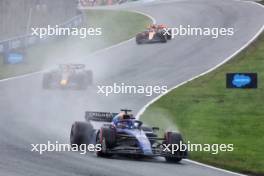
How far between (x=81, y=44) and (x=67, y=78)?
1319 centimetres

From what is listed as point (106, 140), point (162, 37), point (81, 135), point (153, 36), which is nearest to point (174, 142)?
point (106, 140)

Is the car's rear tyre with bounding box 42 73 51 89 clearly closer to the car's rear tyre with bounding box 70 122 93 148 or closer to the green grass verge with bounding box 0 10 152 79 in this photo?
the green grass verge with bounding box 0 10 152 79

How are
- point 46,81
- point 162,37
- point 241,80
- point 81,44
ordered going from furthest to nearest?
point 81,44
point 162,37
point 46,81
point 241,80

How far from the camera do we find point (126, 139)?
63.0ft

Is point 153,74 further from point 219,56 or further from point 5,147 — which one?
point 5,147

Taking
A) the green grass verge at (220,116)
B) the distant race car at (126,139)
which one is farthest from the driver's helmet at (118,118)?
the green grass verge at (220,116)

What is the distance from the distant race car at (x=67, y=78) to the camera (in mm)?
32625

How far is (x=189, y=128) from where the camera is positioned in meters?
24.3

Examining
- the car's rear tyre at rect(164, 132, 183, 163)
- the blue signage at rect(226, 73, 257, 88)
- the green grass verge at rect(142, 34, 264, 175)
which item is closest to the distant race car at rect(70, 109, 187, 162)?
the car's rear tyre at rect(164, 132, 183, 163)

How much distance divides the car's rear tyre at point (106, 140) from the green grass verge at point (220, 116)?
7.31ft

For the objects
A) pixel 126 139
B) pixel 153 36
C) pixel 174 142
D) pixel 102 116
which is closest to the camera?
pixel 174 142

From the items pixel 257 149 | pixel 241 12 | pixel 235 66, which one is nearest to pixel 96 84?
pixel 235 66

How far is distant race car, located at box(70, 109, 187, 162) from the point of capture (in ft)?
A: 61.4

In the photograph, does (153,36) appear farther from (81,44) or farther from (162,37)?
(81,44)
